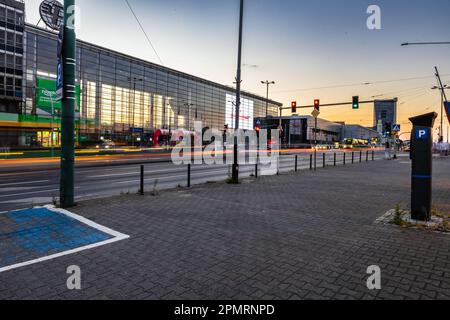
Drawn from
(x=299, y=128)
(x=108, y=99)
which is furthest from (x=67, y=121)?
(x=299, y=128)

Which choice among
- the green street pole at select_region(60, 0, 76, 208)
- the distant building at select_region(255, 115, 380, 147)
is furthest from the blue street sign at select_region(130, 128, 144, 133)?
the green street pole at select_region(60, 0, 76, 208)

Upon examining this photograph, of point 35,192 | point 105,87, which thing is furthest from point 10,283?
point 105,87

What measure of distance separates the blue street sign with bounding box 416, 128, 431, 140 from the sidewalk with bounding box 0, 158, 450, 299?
1919 millimetres

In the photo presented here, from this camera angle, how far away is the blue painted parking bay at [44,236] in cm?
433

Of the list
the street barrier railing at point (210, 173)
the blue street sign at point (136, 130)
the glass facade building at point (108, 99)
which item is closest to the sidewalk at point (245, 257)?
the street barrier railing at point (210, 173)

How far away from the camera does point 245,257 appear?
170 inches

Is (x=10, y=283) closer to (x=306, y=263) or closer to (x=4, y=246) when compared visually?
(x=4, y=246)

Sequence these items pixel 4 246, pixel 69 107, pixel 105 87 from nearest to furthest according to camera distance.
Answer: pixel 4 246 → pixel 69 107 → pixel 105 87

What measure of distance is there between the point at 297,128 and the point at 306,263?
116174 mm

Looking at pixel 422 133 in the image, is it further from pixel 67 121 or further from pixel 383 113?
pixel 383 113

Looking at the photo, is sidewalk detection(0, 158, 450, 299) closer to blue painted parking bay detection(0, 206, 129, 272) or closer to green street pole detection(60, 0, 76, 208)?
blue painted parking bay detection(0, 206, 129, 272)

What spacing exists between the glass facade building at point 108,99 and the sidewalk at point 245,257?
1333 inches

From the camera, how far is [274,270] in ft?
12.6

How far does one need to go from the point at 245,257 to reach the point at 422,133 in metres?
4.56
